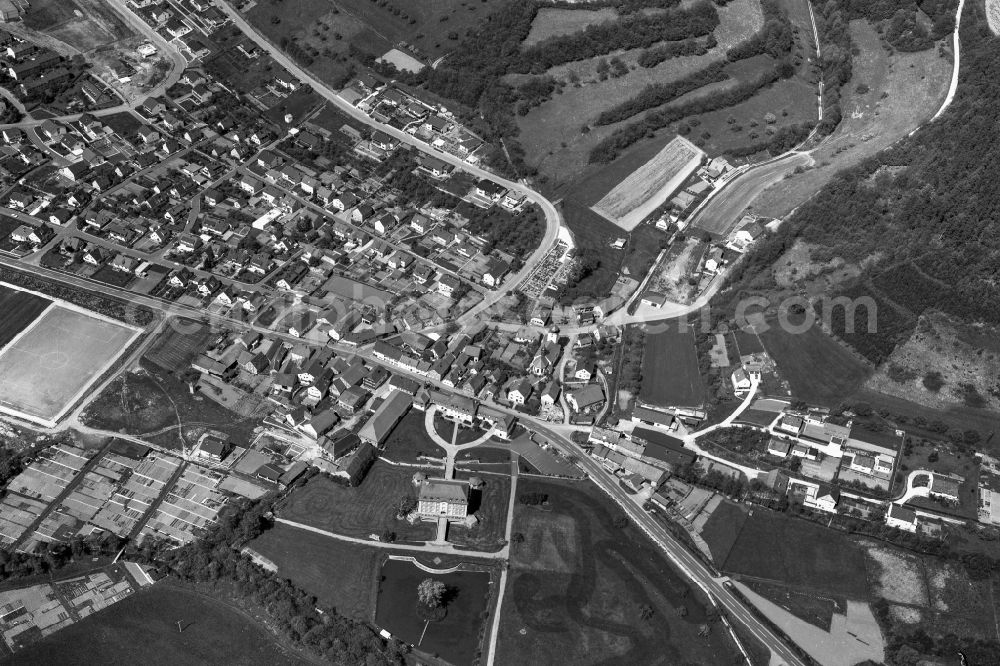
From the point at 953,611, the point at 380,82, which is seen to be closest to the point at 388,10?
the point at 380,82

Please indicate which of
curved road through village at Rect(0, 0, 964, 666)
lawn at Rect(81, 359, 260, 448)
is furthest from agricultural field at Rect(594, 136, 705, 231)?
lawn at Rect(81, 359, 260, 448)

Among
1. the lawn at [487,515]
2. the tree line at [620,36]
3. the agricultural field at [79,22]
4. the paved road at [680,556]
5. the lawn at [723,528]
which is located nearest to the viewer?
the paved road at [680,556]

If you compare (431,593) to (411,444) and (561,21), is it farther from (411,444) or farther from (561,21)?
(561,21)

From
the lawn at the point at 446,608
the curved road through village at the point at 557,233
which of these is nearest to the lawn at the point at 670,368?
the curved road through village at the point at 557,233

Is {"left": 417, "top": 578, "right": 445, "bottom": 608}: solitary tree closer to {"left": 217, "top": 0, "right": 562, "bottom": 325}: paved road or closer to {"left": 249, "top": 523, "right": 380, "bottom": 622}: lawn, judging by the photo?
{"left": 249, "top": 523, "right": 380, "bottom": 622}: lawn

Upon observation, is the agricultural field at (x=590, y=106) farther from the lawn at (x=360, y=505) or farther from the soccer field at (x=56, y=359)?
the soccer field at (x=56, y=359)

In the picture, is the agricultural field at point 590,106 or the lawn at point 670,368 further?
the agricultural field at point 590,106

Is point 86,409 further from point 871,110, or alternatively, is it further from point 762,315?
point 871,110
